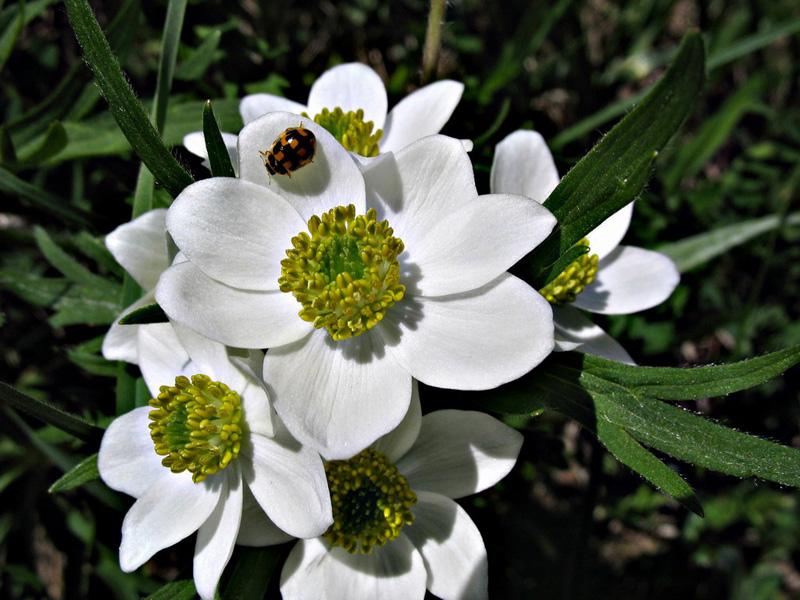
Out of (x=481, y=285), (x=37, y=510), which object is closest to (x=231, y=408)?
(x=481, y=285)

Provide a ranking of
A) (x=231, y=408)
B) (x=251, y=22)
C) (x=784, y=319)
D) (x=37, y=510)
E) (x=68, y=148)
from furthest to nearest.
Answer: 1. (x=784, y=319)
2. (x=251, y=22)
3. (x=37, y=510)
4. (x=68, y=148)
5. (x=231, y=408)

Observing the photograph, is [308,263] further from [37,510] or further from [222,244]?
[37,510]

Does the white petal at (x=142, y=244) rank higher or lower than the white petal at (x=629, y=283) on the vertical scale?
higher

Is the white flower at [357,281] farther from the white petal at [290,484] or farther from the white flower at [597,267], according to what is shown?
the white flower at [597,267]

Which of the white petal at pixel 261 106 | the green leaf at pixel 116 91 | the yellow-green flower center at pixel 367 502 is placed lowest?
the yellow-green flower center at pixel 367 502

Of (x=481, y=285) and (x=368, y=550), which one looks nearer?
(x=481, y=285)

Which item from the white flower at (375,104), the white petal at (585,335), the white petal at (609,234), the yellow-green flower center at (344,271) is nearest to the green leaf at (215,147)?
the yellow-green flower center at (344,271)

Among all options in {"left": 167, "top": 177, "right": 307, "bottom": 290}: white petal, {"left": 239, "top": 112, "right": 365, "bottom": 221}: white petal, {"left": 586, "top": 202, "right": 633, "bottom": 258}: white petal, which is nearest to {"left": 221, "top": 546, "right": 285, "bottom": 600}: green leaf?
{"left": 167, "top": 177, "right": 307, "bottom": 290}: white petal
